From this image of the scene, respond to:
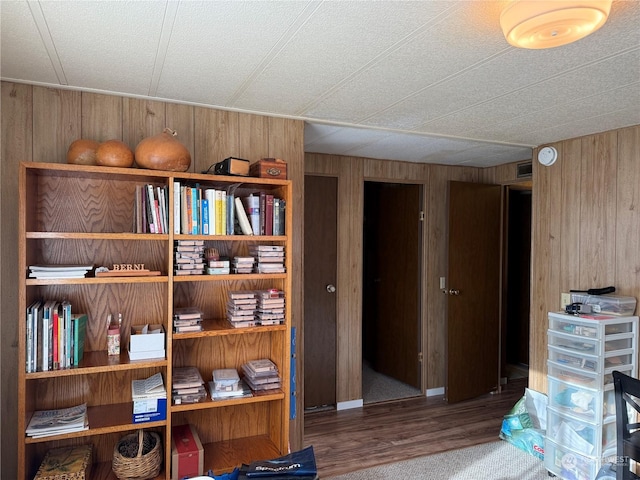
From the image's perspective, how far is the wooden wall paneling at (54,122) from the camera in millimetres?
2264

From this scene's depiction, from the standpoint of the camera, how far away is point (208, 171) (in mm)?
2484

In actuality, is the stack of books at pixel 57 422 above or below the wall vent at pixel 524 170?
below

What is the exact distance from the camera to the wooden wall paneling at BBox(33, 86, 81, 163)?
7.43 ft

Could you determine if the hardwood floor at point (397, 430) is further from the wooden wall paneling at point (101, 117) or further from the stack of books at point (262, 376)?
the wooden wall paneling at point (101, 117)

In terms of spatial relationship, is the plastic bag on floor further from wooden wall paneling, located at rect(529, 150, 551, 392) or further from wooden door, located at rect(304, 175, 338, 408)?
wooden door, located at rect(304, 175, 338, 408)

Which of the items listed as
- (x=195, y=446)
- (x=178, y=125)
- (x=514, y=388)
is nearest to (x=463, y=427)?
(x=514, y=388)

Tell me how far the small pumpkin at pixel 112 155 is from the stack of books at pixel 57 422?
1233mm

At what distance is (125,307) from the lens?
2.40 m

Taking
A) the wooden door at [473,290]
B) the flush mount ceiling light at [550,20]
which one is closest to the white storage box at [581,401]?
the wooden door at [473,290]

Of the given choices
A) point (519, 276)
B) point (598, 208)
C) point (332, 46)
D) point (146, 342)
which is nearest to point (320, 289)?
point (146, 342)

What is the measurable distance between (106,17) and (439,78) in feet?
4.73

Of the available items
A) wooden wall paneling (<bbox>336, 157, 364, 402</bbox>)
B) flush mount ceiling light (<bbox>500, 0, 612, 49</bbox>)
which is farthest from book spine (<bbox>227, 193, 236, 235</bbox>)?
wooden wall paneling (<bbox>336, 157, 364, 402</bbox>)

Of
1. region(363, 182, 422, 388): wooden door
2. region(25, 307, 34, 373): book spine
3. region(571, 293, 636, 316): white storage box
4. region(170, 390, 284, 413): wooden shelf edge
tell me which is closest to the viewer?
region(25, 307, 34, 373): book spine

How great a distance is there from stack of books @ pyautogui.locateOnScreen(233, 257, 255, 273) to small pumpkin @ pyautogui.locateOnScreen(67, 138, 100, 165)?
865 millimetres
